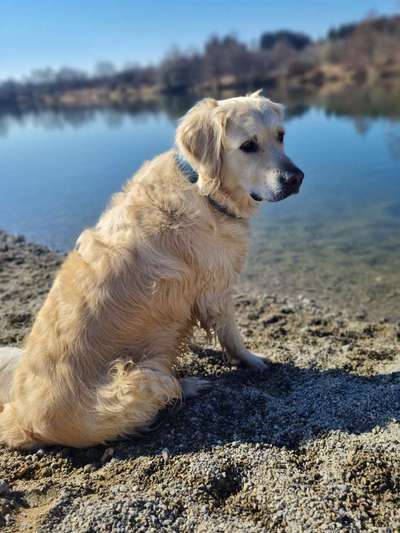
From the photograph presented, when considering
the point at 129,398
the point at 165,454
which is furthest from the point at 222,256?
the point at 165,454

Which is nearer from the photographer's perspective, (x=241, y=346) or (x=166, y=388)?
(x=166, y=388)

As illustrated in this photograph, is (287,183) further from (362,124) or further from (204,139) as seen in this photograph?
(362,124)

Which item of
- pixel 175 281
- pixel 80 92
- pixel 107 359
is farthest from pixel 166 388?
pixel 80 92

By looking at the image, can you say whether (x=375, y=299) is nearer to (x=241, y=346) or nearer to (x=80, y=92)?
(x=241, y=346)

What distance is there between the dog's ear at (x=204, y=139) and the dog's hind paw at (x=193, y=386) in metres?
1.87

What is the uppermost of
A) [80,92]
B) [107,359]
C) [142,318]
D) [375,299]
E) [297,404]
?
[80,92]

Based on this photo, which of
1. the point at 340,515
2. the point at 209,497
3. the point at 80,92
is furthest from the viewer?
the point at 80,92

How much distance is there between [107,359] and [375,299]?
16.7 ft

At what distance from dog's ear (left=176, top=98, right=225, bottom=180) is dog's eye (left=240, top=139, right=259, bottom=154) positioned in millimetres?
201

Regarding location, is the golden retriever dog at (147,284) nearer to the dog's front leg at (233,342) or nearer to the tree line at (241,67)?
the dog's front leg at (233,342)

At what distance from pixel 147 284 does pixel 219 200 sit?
38.6 inches

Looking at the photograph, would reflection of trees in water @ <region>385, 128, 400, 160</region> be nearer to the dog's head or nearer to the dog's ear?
the dog's head

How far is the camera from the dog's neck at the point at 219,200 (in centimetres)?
403

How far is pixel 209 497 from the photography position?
3.16 meters
